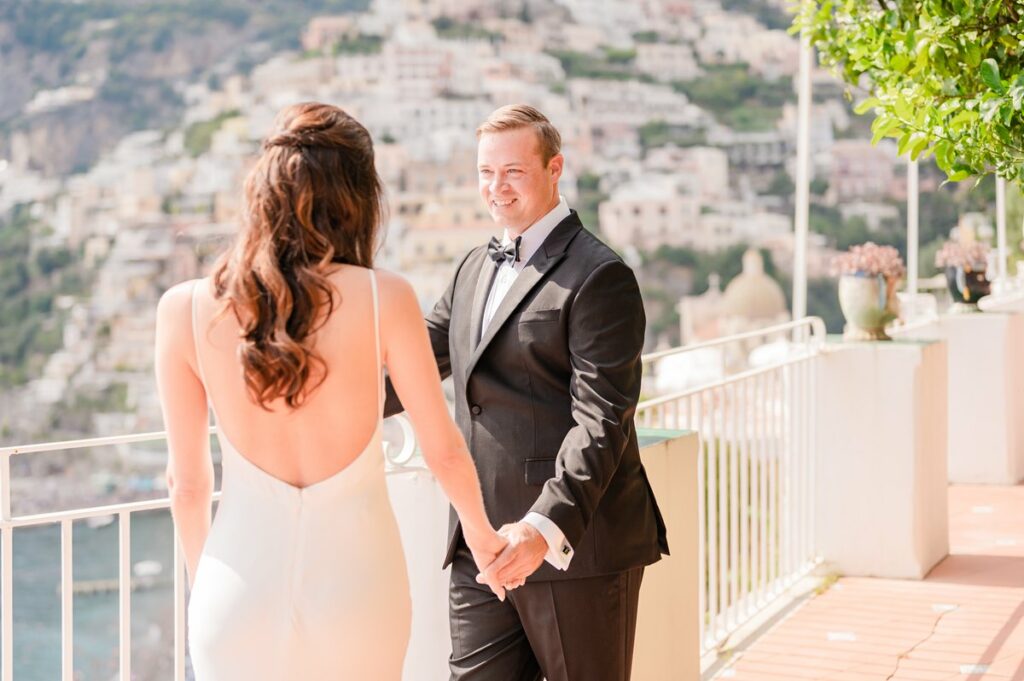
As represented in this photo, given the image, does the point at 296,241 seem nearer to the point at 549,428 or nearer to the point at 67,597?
the point at 549,428

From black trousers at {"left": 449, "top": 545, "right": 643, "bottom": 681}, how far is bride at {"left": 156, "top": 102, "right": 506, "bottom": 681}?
0.54 meters

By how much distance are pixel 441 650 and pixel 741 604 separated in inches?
78.6

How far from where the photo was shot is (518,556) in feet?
6.11

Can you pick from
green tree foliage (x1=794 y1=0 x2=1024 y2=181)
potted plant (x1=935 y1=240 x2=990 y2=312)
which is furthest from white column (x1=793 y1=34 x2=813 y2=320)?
green tree foliage (x1=794 y1=0 x2=1024 y2=181)

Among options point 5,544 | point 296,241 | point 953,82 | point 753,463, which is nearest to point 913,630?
point 753,463

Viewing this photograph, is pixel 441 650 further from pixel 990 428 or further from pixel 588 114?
pixel 588 114

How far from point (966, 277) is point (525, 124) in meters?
5.48

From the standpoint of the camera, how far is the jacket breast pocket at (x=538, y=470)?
6.54 ft

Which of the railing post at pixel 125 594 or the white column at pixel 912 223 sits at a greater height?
the white column at pixel 912 223

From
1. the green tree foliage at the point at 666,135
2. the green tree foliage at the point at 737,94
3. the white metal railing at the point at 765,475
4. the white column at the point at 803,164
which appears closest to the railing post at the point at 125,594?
the white metal railing at the point at 765,475

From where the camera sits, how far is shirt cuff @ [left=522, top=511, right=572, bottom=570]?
1.89 metres

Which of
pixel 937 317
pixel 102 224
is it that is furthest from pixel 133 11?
pixel 937 317

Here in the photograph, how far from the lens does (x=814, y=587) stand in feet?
15.0

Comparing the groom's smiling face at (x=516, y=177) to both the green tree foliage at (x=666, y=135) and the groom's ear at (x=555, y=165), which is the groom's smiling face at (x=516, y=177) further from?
the green tree foliage at (x=666, y=135)
